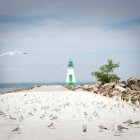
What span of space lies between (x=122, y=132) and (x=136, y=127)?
6.81ft

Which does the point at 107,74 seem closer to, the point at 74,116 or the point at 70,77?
the point at 70,77

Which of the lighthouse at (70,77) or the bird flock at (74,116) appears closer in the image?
the bird flock at (74,116)

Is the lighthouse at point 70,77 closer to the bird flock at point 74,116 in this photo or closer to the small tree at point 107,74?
the small tree at point 107,74

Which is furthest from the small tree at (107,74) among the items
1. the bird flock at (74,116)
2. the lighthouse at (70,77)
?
the bird flock at (74,116)

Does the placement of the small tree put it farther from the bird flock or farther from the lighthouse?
the bird flock

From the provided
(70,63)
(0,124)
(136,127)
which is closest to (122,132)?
(136,127)

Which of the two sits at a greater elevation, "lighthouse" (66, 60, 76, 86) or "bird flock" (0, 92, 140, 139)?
"lighthouse" (66, 60, 76, 86)

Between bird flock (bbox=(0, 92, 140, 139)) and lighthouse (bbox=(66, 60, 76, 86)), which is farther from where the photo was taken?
lighthouse (bbox=(66, 60, 76, 86))

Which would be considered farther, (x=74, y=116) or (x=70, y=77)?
(x=70, y=77)

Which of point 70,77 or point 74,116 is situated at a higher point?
point 70,77

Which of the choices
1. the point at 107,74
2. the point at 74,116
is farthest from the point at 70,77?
the point at 74,116

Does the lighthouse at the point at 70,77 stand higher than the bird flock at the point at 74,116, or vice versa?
the lighthouse at the point at 70,77

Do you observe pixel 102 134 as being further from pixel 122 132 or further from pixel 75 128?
pixel 75 128

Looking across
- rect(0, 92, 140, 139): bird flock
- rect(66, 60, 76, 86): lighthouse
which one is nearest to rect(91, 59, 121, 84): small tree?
rect(66, 60, 76, 86): lighthouse
